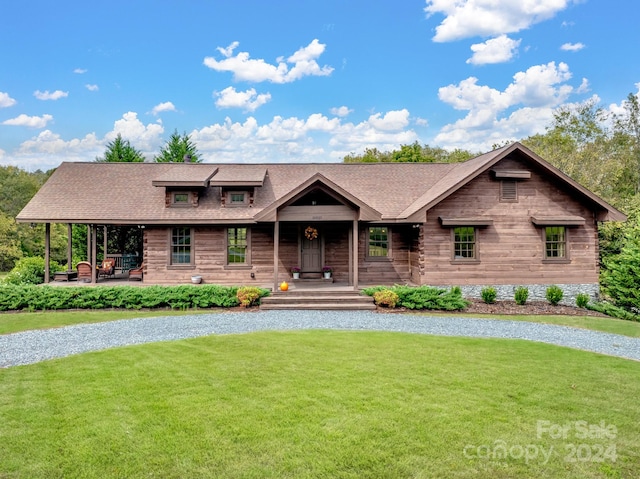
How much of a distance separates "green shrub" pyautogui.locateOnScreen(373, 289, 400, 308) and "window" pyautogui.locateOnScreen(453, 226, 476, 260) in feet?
14.3

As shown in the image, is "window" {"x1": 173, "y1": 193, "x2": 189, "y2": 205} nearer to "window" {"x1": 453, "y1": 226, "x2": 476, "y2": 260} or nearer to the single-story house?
the single-story house

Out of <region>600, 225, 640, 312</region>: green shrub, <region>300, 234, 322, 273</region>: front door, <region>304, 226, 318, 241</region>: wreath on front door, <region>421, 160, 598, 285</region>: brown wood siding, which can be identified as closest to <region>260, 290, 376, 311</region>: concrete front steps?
<region>300, 234, 322, 273</region>: front door

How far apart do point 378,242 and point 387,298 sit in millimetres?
4520

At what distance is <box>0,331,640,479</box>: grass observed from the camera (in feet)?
13.1

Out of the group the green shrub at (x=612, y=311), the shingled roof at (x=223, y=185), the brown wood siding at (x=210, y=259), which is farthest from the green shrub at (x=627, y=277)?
the brown wood siding at (x=210, y=259)

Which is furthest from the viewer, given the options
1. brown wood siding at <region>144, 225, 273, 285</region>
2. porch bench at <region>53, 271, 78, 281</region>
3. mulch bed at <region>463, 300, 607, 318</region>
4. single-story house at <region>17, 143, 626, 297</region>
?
porch bench at <region>53, 271, 78, 281</region>

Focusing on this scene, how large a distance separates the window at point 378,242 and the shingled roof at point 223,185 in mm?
940

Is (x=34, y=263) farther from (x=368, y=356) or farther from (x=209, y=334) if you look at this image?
(x=368, y=356)

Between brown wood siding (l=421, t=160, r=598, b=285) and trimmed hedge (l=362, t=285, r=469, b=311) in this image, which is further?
brown wood siding (l=421, t=160, r=598, b=285)

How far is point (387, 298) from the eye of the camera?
1373cm

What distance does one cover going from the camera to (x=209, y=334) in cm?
1006

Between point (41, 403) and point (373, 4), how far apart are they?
20.8 metres

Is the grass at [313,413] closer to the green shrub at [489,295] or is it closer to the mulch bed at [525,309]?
the mulch bed at [525,309]

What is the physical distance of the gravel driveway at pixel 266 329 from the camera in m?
8.98
